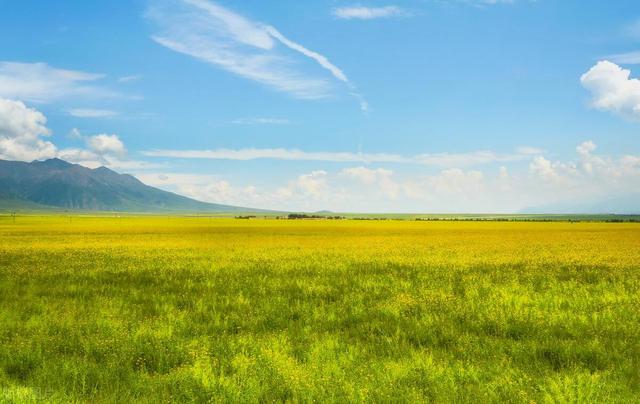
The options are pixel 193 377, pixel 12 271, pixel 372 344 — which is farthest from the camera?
pixel 12 271

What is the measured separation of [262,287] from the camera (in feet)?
55.5

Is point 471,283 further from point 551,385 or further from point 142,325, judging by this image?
point 142,325

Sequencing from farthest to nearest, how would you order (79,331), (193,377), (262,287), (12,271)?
(12,271), (262,287), (79,331), (193,377)

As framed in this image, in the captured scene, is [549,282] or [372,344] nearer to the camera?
[372,344]

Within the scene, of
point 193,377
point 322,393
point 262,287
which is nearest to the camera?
point 322,393

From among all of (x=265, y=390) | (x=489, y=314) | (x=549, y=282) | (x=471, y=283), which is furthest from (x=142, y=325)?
(x=549, y=282)

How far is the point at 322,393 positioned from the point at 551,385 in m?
3.50

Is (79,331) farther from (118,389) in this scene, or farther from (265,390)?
(265,390)

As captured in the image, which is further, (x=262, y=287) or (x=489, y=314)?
(x=262, y=287)

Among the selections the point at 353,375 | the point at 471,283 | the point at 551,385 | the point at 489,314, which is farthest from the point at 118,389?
the point at 471,283

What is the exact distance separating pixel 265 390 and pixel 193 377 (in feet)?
4.21

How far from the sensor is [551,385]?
7.36 meters

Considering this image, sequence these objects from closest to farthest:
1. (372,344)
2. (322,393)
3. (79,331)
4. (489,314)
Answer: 1. (322,393)
2. (372,344)
3. (79,331)
4. (489,314)

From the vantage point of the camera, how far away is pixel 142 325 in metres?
11.1
